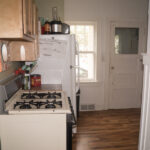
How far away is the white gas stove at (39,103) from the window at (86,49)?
5.78 feet

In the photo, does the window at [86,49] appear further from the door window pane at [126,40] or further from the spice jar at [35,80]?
the spice jar at [35,80]

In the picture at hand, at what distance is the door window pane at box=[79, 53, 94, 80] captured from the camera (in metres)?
3.67

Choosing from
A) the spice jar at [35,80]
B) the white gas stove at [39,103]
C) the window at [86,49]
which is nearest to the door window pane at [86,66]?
the window at [86,49]

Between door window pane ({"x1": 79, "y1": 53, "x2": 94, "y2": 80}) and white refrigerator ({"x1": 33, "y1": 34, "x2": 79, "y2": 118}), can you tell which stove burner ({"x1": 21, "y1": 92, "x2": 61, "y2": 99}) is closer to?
white refrigerator ({"x1": 33, "y1": 34, "x2": 79, "y2": 118})

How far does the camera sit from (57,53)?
251cm

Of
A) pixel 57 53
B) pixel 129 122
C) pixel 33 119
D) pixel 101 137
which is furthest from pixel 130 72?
pixel 33 119

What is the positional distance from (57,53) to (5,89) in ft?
3.62

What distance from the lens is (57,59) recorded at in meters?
2.52

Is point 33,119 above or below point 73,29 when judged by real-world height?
below

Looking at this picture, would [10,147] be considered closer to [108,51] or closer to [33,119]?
[33,119]

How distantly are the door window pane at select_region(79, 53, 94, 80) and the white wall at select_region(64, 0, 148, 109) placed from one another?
0.57 feet

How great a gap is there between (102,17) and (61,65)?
1618 millimetres

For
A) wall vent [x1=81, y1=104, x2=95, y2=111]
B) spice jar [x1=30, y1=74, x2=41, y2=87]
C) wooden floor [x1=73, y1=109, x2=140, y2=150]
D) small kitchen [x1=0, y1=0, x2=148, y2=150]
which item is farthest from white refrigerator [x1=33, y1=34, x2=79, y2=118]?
wall vent [x1=81, y1=104, x2=95, y2=111]

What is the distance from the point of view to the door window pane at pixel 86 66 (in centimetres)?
367
